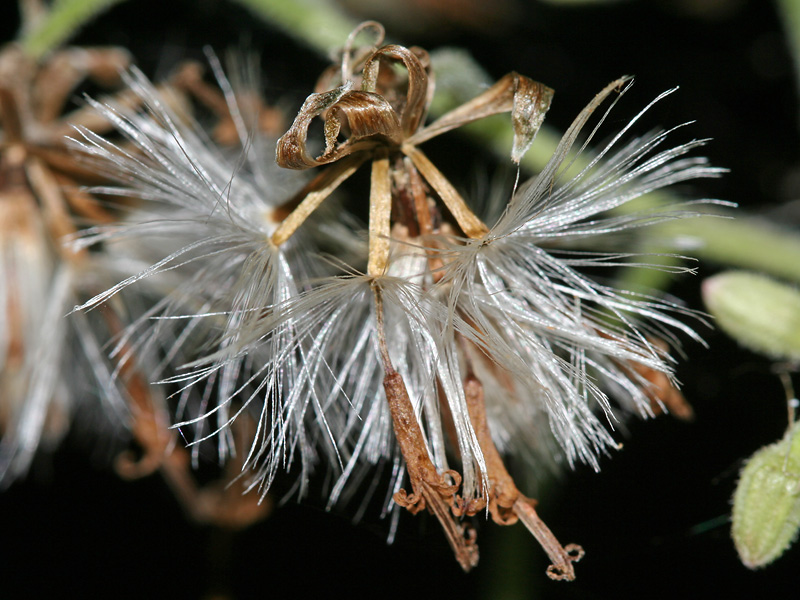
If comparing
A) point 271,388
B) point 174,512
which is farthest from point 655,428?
point 174,512

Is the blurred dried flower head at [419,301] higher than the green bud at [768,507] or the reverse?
higher

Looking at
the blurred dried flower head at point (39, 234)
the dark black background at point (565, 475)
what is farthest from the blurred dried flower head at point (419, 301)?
the dark black background at point (565, 475)

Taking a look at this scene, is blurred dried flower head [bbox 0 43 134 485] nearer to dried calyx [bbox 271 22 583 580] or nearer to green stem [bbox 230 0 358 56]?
green stem [bbox 230 0 358 56]

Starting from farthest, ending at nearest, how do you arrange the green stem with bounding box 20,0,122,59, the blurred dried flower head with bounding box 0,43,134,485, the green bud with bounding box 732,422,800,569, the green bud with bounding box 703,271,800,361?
the green stem with bounding box 20,0,122,59, the blurred dried flower head with bounding box 0,43,134,485, the green bud with bounding box 703,271,800,361, the green bud with bounding box 732,422,800,569

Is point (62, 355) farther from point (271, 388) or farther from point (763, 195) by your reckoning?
point (763, 195)

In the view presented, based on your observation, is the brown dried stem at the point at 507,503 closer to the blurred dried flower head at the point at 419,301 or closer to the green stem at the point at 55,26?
the blurred dried flower head at the point at 419,301

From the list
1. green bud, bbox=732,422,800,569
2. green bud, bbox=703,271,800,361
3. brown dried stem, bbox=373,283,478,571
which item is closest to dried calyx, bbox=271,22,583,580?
brown dried stem, bbox=373,283,478,571

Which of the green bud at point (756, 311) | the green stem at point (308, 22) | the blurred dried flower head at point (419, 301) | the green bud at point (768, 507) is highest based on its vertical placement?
the green stem at point (308, 22)
